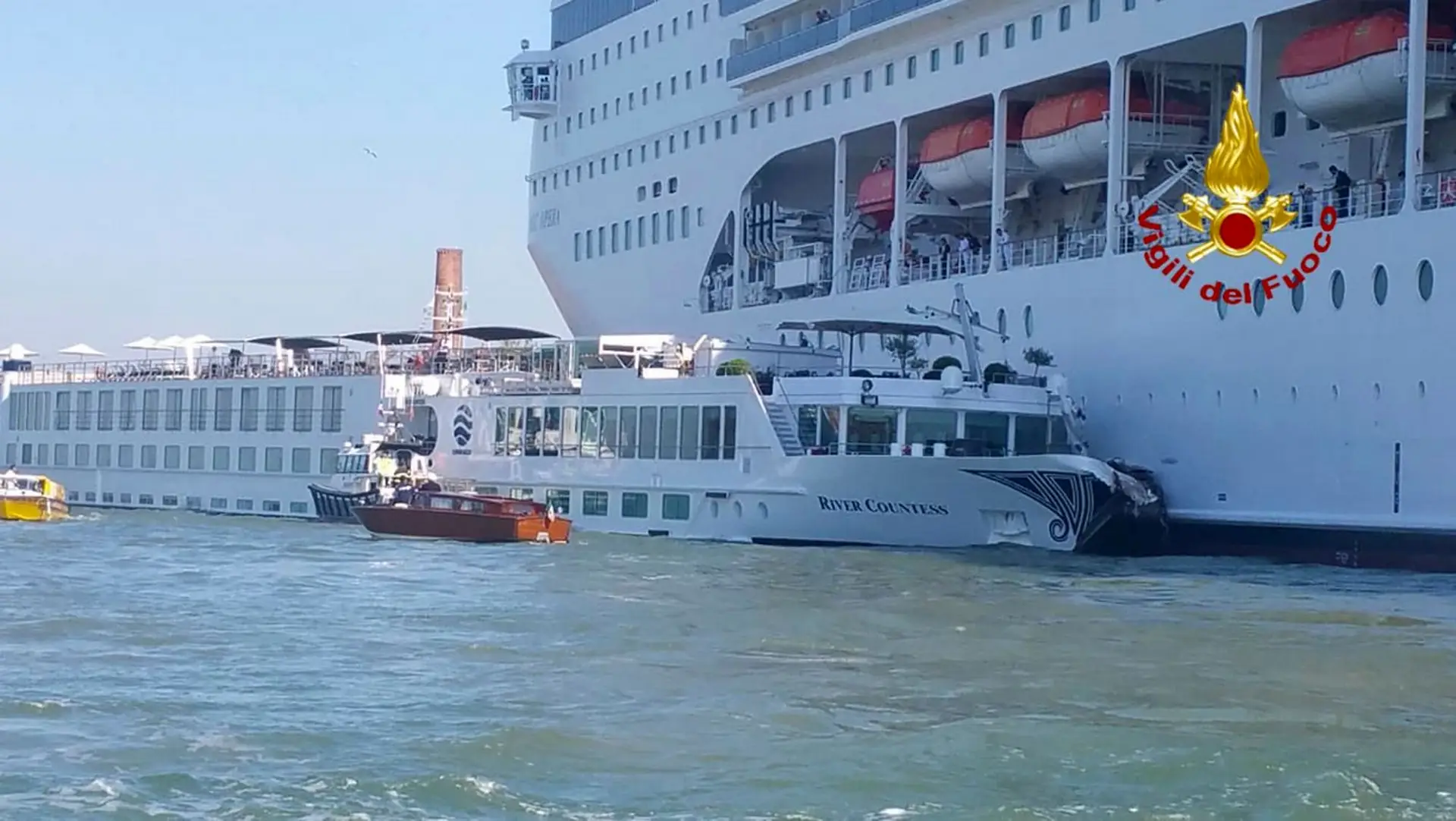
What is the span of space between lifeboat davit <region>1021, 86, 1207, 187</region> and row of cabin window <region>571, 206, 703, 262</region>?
11664 mm

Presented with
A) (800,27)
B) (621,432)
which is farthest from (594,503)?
(800,27)

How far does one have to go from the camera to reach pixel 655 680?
17094mm

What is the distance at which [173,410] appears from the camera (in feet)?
169

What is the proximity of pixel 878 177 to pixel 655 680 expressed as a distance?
2498 centimetres

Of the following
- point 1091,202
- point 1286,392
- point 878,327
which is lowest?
point 1286,392

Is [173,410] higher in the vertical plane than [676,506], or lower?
higher

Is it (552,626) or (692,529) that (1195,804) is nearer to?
(552,626)

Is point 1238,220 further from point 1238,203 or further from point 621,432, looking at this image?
point 621,432

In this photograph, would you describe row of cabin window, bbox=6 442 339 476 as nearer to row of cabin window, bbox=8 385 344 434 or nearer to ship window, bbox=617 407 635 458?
row of cabin window, bbox=8 385 344 434

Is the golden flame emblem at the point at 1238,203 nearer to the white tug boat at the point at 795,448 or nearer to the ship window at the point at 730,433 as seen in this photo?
the white tug boat at the point at 795,448

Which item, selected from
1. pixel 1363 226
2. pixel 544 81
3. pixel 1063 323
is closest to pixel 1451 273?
pixel 1363 226

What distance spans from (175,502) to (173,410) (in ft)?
7.98

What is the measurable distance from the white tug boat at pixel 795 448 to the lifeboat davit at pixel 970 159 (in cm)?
329

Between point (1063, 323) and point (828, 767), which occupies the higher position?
point (1063, 323)
